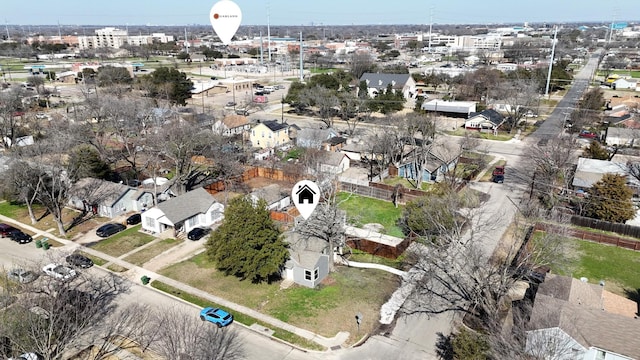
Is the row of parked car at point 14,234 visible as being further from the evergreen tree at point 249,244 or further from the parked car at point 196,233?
the evergreen tree at point 249,244

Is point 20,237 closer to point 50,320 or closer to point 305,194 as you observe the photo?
point 50,320

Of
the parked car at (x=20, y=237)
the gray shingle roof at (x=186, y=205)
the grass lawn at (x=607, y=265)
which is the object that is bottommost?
the grass lawn at (x=607, y=265)

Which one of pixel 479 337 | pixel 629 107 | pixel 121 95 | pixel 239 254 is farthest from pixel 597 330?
pixel 121 95

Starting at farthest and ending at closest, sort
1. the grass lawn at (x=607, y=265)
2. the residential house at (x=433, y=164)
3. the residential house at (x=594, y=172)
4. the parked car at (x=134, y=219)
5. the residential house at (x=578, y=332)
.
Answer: the residential house at (x=433, y=164), the residential house at (x=594, y=172), the parked car at (x=134, y=219), the grass lawn at (x=607, y=265), the residential house at (x=578, y=332)

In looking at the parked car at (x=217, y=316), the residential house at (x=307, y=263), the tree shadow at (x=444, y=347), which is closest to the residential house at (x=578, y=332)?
the tree shadow at (x=444, y=347)

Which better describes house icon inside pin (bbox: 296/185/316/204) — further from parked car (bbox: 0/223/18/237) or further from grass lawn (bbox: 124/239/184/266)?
parked car (bbox: 0/223/18/237)
